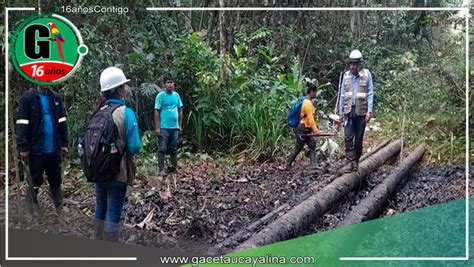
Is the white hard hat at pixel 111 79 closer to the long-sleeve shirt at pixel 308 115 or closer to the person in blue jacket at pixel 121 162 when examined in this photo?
the person in blue jacket at pixel 121 162

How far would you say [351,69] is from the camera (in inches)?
166

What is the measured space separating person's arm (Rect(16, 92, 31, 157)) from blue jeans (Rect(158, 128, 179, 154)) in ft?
3.22

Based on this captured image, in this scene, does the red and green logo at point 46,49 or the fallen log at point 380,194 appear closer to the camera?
the red and green logo at point 46,49

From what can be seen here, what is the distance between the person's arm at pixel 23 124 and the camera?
396 cm

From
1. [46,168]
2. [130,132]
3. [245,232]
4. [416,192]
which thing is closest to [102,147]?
[130,132]

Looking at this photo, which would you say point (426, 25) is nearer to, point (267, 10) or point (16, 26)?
point (267, 10)

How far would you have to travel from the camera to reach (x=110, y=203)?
12.4 feet

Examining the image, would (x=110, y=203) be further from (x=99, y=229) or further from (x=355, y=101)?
(x=355, y=101)

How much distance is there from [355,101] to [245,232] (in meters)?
1.37

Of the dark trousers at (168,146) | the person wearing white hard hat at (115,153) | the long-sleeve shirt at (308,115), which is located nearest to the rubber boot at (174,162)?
the dark trousers at (168,146)

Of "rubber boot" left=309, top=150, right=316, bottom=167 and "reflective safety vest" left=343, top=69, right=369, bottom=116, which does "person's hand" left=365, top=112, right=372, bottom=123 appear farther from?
"rubber boot" left=309, top=150, right=316, bottom=167

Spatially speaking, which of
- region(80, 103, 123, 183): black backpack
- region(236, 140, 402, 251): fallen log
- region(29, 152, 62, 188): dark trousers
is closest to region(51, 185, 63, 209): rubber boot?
region(29, 152, 62, 188): dark trousers

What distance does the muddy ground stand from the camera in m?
3.93

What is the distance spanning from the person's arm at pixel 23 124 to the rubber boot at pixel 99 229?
2.48 feet
